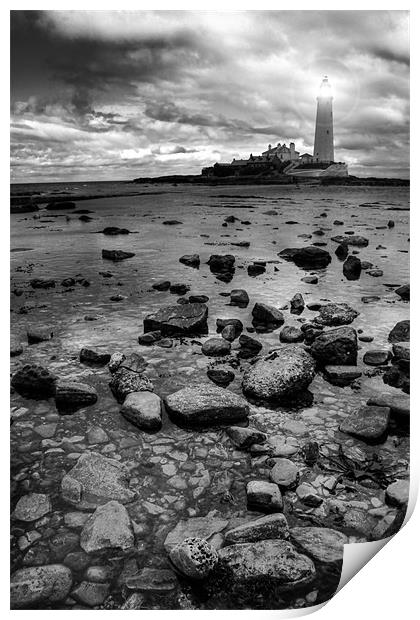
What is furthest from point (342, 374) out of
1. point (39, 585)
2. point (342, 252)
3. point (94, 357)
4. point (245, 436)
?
point (342, 252)

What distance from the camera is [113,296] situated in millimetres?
5008

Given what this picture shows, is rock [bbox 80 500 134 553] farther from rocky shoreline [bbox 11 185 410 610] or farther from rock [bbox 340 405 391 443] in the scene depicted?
rock [bbox 340 405 391 443]

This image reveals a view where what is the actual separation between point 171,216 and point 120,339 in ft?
32.7

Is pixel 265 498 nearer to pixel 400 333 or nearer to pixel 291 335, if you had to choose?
pixel 291 335

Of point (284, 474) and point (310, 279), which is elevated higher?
point (310, 279)

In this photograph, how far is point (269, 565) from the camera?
1.79 metres

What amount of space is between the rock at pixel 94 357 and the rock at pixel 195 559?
1.76 m

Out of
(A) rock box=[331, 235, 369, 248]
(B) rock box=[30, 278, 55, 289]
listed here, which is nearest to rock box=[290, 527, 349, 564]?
(B) rock box=[30, 278, 55, 289]

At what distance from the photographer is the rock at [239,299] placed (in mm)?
4723

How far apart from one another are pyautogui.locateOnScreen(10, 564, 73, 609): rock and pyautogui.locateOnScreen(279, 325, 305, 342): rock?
244 cm

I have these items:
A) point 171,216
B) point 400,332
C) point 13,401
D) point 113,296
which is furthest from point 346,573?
point 171,216

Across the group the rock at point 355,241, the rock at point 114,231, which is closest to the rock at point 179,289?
the rock at point 355,241

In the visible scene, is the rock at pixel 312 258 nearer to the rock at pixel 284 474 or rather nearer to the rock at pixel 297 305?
the rock at pixel 297 305

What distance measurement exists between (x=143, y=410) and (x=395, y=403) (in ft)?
4.87
